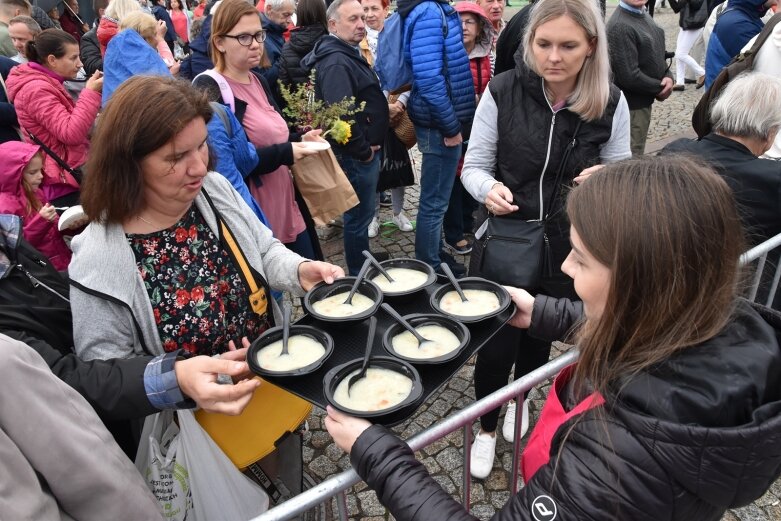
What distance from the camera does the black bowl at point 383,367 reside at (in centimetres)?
146

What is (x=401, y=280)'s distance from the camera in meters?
2.26

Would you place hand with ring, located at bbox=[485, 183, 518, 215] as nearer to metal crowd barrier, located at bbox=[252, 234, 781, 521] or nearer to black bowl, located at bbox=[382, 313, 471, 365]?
black bowl, located at bbox=[382, 313, 471, 365]

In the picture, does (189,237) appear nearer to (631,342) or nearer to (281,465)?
(281,465)

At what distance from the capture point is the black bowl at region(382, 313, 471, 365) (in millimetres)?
1692

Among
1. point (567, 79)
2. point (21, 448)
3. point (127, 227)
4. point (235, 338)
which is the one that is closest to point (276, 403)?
point (235, 338)

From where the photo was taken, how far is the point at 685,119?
8297 mm

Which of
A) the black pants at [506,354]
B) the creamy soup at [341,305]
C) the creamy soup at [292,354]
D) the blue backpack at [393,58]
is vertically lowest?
the black pants at [506,354]

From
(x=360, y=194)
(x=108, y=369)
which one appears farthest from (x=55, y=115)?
(x=108, y=369)

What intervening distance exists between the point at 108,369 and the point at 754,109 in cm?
311

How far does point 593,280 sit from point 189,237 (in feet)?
4.80

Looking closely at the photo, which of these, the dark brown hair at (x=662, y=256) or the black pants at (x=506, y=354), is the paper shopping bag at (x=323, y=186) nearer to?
the black pants at (x=506, y=354)

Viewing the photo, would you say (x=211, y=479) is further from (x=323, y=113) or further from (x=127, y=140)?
(x=323, y=113)

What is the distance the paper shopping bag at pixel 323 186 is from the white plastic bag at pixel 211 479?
222cm

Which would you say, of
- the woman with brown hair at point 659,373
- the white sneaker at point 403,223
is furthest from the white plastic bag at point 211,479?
the white sneaker at point 403,223
